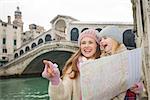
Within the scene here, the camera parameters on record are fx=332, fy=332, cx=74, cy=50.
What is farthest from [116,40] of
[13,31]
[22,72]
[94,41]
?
[13,31]

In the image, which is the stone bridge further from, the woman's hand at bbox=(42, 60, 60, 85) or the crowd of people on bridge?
the woman's hand at bbox=(42, 60, 60, 85)

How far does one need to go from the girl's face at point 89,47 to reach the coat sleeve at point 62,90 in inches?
4.9

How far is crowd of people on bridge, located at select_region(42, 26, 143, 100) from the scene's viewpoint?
1.24 meters

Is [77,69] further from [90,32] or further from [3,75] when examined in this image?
[3,75]

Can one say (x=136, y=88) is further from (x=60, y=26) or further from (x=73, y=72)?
(x=60, y=26)

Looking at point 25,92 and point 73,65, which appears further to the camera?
point 25,92

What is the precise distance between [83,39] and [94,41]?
45 millimetres

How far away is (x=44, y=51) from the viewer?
18.5m

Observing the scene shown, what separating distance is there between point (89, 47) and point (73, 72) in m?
0.12

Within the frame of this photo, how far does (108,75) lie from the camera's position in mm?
1187

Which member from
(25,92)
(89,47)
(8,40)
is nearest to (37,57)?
(8,40)

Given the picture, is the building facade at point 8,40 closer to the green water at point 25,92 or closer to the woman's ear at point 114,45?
the green water at point 25,92

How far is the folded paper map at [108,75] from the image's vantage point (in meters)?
1.17

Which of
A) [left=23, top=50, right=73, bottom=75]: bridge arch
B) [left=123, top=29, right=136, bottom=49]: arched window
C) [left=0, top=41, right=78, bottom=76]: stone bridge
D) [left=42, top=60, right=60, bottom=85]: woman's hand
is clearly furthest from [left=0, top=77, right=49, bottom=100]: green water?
[left=123, top=29, right=136, bottom=49]: arched window
